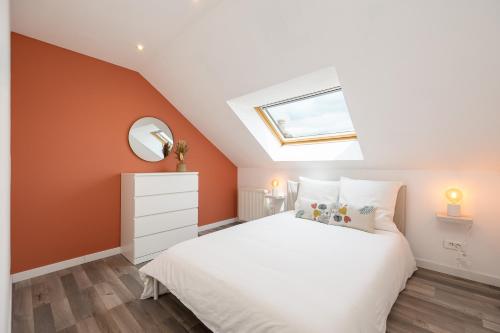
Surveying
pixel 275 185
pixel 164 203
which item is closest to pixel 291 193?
pixel 275 185

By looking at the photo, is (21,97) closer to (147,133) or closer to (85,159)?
(85,159)

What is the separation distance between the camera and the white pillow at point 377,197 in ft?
7.36

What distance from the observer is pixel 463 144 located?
195 cm

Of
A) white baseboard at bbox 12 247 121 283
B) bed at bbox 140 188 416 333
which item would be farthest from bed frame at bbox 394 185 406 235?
white baseboard at bbox 12 247 121 283

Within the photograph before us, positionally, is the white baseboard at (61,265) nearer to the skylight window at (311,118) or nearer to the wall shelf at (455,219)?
the skylight window at (311,118)

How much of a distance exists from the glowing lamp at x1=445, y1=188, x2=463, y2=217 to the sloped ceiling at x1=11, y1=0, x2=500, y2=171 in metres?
0.25

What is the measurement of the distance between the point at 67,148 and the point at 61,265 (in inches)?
49.4

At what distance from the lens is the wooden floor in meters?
1.53

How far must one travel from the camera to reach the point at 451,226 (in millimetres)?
2211

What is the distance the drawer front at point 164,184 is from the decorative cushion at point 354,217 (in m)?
1.82

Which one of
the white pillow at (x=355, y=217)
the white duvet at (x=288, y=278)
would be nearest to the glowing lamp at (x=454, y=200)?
the white duvet at (x=288, y=278)

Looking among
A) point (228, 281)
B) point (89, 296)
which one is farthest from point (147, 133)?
point (228, 281)

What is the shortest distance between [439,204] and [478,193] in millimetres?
310

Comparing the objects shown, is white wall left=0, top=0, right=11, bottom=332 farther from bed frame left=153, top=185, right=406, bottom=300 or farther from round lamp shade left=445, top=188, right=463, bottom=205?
round lamp shade left=445, top=188, right=463, bottom=205
